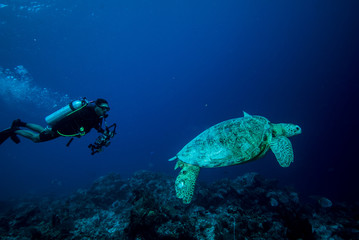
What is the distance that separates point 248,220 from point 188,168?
178 cm

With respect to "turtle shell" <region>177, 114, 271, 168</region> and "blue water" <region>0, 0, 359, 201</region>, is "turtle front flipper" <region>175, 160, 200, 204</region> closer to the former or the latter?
"turtle shell" <region>177, 114, 271, 168</region>

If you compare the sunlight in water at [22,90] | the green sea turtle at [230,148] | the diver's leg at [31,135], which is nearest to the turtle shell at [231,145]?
the green sea turtle at [230,148]

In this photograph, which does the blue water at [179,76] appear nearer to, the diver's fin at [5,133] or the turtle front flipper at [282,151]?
the turtle front flipper at [282,151]

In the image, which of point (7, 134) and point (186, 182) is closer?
point (186, 182)

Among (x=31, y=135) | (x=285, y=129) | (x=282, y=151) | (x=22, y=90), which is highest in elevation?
(x=22, y=90)

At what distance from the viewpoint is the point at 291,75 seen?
87250 millimetres

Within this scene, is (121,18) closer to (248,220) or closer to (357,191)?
(248,220)

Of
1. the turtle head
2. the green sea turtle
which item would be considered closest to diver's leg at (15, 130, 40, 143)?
the green sea turtle

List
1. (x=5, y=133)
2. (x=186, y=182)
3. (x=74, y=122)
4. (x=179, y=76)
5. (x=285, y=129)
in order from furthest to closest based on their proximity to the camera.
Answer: (x=179, y=76)
(x=285, y=129)
(x=5, y=133)
(x=74, y=122)
(x=186, y=182)

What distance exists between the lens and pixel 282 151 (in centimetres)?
369

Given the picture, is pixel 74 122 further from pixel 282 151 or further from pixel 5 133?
pixel 282 151

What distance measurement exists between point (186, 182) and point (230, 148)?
1.38m

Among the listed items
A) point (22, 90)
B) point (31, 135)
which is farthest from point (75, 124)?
point (22, 90)

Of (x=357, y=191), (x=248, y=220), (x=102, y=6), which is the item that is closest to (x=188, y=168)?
(x=248, y=220)
